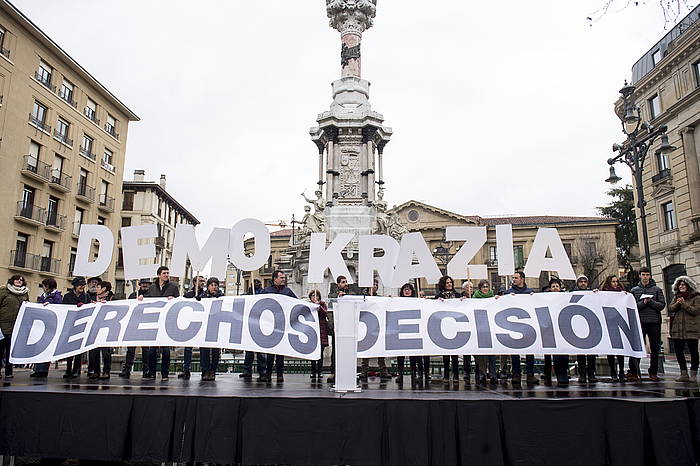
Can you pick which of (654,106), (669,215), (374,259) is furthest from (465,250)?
(654,106)

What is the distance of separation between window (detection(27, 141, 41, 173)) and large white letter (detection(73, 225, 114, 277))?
2579 cm

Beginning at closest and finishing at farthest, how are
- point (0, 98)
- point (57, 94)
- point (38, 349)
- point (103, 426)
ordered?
point (103, 426), point (38, 349), point (0, 98), point (57, 94)

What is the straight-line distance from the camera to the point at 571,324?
8.66m

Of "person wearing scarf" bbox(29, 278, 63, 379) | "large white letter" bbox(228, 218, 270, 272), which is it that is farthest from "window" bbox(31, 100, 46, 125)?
"large white letter" bbox(228, 218, 270, 272)

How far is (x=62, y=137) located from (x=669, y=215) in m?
40.6

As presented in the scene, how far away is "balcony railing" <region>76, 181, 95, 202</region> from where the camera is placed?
36.5 meters

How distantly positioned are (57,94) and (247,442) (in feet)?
117

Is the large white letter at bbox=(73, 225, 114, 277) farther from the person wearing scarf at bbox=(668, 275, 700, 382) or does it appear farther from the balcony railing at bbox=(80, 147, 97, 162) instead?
the balcony railing at bbox=(80, 147, 97, 162)

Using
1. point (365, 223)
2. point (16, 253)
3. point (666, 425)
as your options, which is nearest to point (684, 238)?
point (365, 223)

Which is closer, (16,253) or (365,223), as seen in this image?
(365,223)

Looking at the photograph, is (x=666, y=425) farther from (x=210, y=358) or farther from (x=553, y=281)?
(x=210, y=358)

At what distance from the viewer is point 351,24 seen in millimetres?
26281

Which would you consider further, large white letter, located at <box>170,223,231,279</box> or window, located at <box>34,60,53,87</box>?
window, located at <box>34,60,53,87</box>

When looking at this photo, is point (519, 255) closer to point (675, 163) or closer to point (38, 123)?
point (675, 163)
